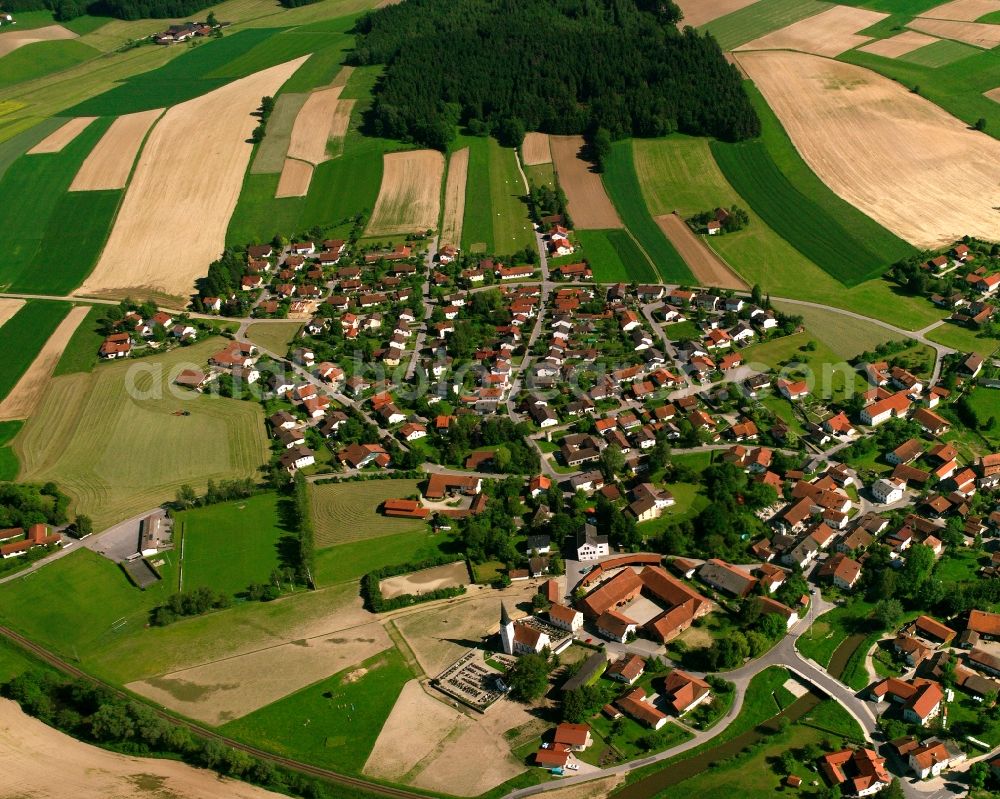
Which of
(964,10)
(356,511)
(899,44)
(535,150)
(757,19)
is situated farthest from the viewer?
(757,19)

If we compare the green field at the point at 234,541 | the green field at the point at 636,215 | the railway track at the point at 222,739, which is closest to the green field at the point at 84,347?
the green field at the point at 234,541

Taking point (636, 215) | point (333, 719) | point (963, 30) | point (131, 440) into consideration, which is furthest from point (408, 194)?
point (963, 30)

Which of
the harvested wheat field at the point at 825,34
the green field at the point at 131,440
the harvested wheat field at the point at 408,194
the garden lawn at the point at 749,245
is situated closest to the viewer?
the green field at the point at 131,440

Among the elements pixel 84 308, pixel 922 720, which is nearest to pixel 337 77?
pixel 84 308

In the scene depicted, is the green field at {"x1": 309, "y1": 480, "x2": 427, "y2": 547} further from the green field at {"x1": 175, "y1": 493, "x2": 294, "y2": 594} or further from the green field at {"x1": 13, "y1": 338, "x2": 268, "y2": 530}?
the green field at {"x1": 13, "y1": 338, "x2": 268, "y2": 530}

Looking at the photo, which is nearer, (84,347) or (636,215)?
(84,347)

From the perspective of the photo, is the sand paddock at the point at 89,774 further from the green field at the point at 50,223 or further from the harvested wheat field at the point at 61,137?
the harvested wheat field at the point at 61,137

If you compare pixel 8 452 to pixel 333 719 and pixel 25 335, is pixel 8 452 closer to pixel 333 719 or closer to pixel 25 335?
pixel 25 335

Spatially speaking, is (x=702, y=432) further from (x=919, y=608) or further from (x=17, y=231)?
(x=17, y=231)
